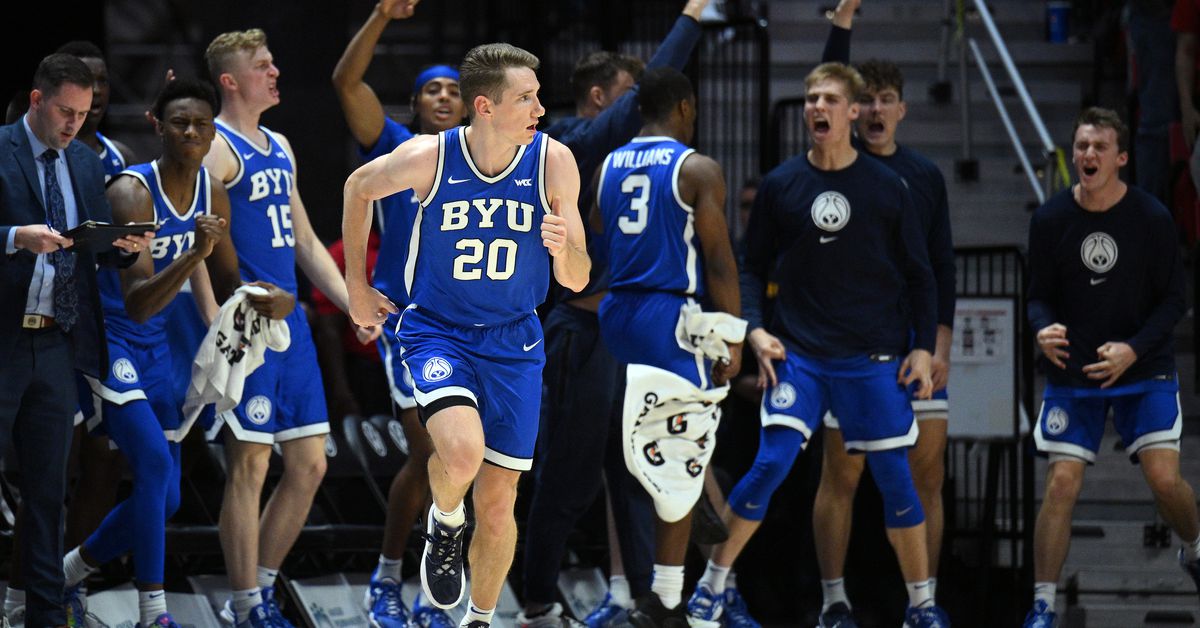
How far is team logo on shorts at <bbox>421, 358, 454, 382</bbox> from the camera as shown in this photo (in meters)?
5.29

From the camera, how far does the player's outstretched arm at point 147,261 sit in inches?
236

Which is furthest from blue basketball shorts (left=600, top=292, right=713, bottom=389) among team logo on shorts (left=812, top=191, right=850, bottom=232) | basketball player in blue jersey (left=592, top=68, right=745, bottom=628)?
team logo on shorts (left=812, top=191, right=850, bottom=232)

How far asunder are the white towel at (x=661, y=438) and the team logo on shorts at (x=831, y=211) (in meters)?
0.92

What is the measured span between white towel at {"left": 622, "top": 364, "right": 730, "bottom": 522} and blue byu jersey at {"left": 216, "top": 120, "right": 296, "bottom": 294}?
1495 millimetres

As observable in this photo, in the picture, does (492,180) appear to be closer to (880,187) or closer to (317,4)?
(880,187)

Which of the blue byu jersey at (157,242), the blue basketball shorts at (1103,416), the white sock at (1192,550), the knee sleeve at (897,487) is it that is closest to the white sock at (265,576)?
the blue byu jersey at (157,242)

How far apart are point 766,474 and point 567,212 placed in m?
1.78

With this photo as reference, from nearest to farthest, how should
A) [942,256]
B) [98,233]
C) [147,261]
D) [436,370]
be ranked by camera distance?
[436,370] → [98,233] → [147,261] → [942,256]

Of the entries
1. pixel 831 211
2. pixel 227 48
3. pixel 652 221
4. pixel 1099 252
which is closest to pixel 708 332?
pixel 652 221

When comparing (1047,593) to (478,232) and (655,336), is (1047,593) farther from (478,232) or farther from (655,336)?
(478,232)

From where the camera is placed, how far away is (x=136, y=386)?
243 inches

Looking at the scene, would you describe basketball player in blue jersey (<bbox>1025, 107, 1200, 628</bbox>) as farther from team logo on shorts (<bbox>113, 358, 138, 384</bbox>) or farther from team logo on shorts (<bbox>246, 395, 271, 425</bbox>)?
team logo on shorts (<bbox>113, 358, 138, 384</bbox>)

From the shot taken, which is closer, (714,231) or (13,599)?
(13,599)

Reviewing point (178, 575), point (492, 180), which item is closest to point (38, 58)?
point (178, 575)
